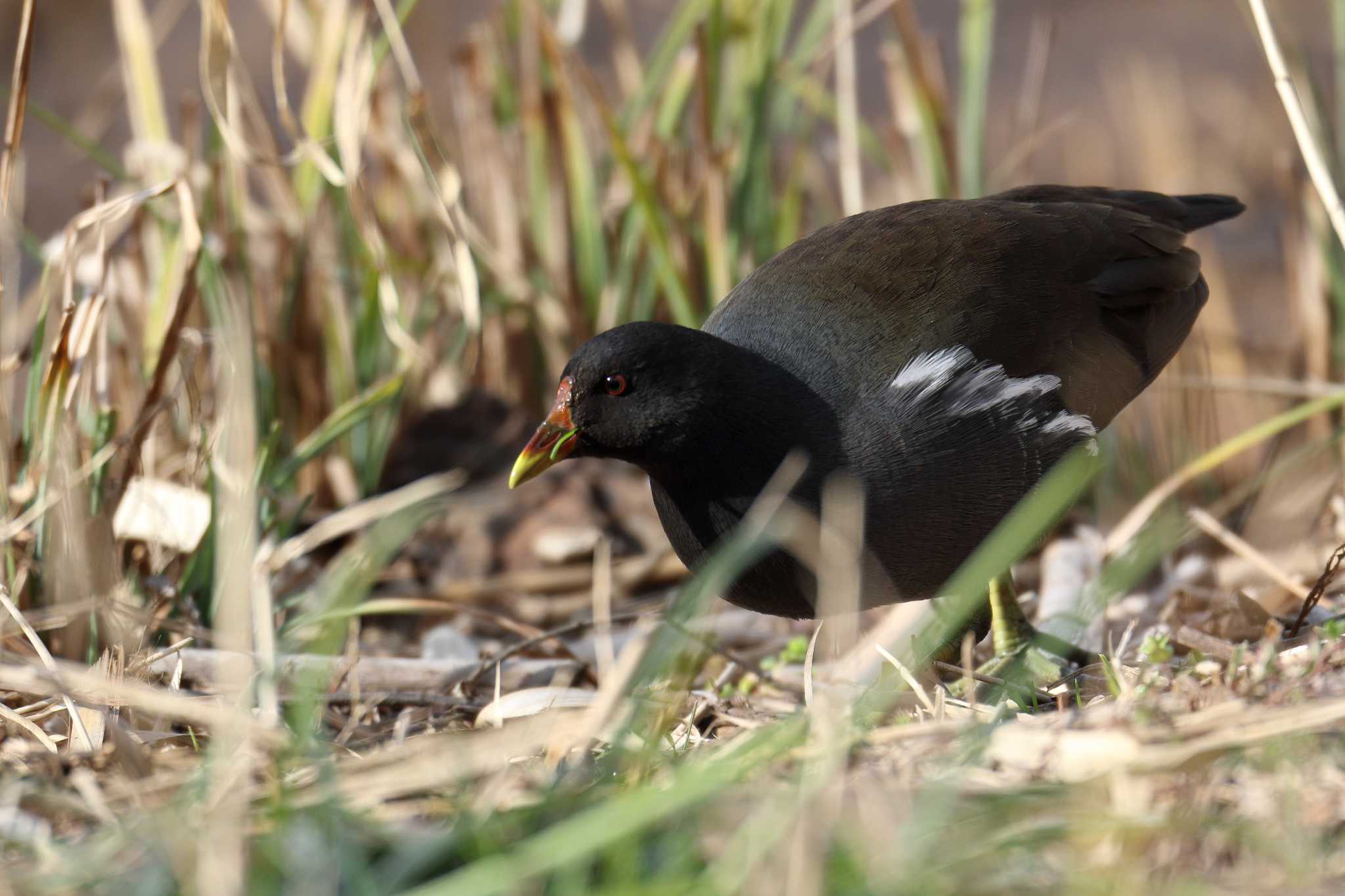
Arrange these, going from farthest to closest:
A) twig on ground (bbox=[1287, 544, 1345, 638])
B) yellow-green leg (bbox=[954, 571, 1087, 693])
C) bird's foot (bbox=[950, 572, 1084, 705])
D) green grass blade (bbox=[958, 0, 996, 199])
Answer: green grass blade (bbox=[958, 0, 996, 199])
yellow-green leg (bbox=[954, 571, 1087, 693])
bird's foot (bbox=[950, 572, 1084, 705])
twig on ground (bbox=[1287, 544, 1345, 638])

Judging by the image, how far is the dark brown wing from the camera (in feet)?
8.31

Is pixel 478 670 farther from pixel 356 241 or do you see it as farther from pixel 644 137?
pixel 644 137

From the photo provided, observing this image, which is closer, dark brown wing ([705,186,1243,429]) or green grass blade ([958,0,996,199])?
dark brown wing ([705,186,1243,429])

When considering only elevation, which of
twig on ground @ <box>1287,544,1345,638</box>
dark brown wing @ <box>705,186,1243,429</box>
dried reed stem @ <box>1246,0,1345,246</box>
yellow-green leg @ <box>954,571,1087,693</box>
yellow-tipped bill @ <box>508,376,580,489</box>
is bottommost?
yellow-green leg @ <box>954,571,1087,693</box>

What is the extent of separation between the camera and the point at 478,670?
2541 mm

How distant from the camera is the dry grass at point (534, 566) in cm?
138

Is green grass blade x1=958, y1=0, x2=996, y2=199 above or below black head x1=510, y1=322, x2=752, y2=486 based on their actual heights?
above

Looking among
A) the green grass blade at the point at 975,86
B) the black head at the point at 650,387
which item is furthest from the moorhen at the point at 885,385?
the green grass blade at the point at 975,86

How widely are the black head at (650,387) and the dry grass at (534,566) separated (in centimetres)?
20

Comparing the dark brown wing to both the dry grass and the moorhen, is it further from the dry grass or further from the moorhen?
the dry grass

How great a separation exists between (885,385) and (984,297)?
0.29m

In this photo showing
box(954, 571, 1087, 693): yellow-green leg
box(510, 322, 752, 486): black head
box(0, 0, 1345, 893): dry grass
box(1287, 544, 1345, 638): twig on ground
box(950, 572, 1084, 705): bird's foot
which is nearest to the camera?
box(0, 0, 1345, 893): dry grass

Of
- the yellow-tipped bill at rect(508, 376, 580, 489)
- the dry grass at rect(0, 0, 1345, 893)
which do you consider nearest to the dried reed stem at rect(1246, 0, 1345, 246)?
the dry grass at rect(0, 0, 1345, 893)

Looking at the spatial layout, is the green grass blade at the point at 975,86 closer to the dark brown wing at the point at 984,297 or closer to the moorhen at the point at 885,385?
the dark brown wing at the point at 984,297
